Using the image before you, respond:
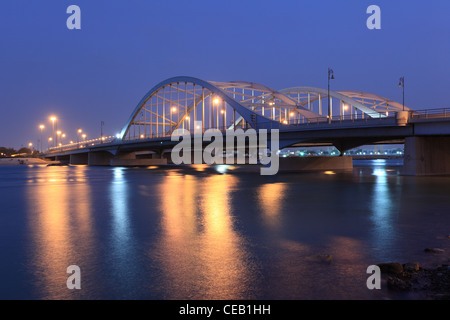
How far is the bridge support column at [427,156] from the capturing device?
37094 mm

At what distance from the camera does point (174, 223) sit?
12.4 m

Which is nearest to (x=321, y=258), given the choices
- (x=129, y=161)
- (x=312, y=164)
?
(x=312, y=164)

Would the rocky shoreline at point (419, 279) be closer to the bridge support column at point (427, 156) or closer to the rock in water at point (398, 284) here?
the rock in water at point (398, 284)

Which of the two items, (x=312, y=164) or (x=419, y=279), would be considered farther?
(x=312, y=164)

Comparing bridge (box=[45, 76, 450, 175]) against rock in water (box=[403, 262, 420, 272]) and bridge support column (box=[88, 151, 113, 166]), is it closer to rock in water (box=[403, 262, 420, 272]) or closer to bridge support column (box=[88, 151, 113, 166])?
bridge support column (box=[88, 151, 113, 166])

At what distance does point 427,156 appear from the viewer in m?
37.9

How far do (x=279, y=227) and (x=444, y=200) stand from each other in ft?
35.0

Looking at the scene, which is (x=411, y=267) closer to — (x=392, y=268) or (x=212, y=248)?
(x=392, y=268)

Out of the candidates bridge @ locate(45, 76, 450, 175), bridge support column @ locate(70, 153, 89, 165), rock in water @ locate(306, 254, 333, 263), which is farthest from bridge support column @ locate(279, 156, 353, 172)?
bridge support column @ locate(70, 153, 89, 165)

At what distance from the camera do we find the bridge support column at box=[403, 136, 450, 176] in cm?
3709

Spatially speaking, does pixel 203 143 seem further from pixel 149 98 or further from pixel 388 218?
pixel 388 218

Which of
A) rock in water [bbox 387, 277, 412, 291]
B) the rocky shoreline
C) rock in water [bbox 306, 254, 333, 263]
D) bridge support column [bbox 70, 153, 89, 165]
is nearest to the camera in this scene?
the rocky shoreline

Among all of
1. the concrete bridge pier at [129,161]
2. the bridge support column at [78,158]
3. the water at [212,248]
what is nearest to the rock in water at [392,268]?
the water at [212,248]
